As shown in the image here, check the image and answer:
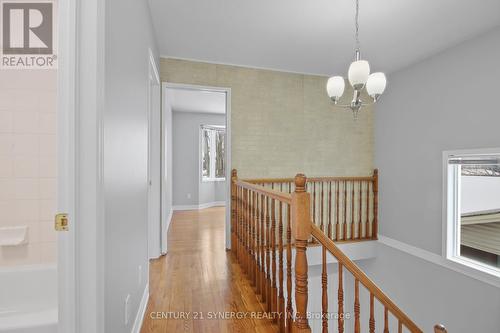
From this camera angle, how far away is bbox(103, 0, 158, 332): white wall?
1.14 m

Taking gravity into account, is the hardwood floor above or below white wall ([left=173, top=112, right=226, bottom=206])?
below

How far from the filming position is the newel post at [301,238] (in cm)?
141

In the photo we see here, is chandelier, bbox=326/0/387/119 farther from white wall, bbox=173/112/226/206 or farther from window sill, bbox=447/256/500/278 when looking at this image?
white wall, bbox=173/112/226/206

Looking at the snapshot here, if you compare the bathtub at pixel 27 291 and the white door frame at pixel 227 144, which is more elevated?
the white door frame at pixel 227 144

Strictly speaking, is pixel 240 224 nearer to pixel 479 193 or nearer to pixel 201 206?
pixel 479 193

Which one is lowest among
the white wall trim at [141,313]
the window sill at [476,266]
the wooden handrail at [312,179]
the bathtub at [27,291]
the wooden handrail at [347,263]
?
the window sill at [476,266]

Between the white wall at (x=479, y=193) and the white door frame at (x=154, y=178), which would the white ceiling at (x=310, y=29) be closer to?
the white door frame at (x=154, y=178)

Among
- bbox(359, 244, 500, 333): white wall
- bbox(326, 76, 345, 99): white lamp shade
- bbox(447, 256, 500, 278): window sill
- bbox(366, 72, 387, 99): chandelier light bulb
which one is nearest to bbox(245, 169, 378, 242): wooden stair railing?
bbox(359, 244, 500, 333): white wall

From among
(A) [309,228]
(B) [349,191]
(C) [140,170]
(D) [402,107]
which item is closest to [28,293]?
(C) [140,170]

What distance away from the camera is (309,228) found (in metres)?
1.43

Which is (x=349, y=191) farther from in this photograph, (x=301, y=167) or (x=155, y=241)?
(x=155, y=241)

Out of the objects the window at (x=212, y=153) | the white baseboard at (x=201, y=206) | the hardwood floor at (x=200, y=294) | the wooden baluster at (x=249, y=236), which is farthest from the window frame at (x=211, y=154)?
the wooden baluster at (x=249, y=236)

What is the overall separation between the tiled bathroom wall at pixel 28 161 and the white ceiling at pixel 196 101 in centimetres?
275

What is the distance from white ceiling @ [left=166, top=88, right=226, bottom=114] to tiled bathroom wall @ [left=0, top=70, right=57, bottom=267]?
2.75 meters
